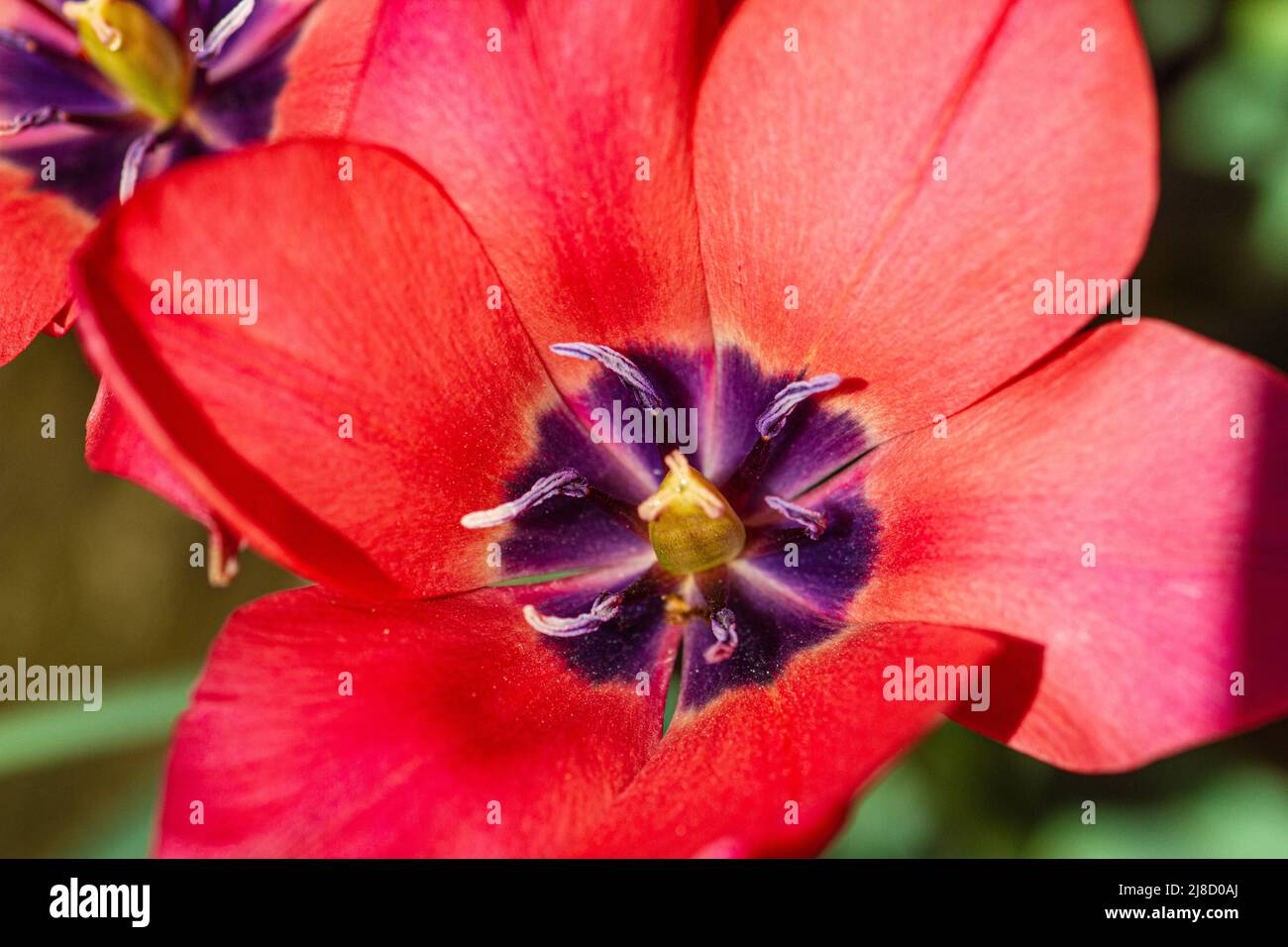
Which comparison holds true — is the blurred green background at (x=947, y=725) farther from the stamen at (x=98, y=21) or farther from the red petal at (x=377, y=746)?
the stamen at (x=98, y=21)

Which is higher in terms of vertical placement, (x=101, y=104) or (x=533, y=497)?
(x=101, y=104)

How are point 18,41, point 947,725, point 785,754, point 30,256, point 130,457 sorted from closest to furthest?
point 785,754
point 130,457
point 30,256
point 18,41
point 947,725

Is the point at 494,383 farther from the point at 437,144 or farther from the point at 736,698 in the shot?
the point at 736,698

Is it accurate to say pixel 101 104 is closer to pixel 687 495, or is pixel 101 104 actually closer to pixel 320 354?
pixel 320 354

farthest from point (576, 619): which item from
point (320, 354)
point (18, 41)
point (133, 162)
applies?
point (18, 41)

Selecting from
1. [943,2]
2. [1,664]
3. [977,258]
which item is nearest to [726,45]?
[943,2]

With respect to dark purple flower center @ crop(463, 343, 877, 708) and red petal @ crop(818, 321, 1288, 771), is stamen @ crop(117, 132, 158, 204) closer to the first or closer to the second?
dark purple flower center @ crop(463, 343, 877, 708)

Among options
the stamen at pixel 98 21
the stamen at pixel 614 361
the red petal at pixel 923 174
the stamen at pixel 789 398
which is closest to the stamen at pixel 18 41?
the stamen at pixel 98 21

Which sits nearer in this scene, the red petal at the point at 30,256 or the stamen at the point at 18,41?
the red petal at the point at 30,256
